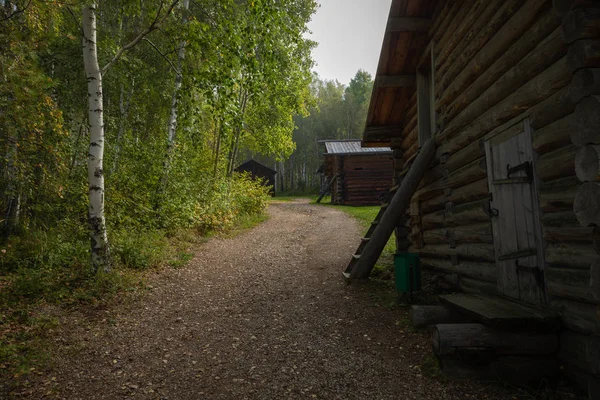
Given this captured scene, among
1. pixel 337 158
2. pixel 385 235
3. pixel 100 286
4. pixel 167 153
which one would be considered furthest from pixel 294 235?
pixel 337 158

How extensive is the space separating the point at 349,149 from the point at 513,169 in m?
22.1

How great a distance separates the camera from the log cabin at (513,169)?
2730 millimetres

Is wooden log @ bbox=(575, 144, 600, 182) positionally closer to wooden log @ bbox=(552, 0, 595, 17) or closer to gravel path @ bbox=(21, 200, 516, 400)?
wooden log @ bbox=(552, 0, 595, 17)

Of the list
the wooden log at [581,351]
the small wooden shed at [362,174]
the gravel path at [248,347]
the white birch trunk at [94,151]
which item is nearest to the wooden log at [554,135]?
the wooden log at [581,351]

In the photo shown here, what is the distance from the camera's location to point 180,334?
477 centimetres

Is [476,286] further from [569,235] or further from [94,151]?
[94,151]

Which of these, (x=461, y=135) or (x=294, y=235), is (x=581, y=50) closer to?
(x=461, y=135)

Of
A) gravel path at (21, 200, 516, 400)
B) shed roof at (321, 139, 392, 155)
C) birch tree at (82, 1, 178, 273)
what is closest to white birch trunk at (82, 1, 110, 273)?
birch tree at (82, 1, 178, 273)

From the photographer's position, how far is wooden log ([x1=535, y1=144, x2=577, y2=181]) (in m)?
2.94

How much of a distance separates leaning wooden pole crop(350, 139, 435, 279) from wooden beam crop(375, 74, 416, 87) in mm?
2305

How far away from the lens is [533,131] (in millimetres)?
3451

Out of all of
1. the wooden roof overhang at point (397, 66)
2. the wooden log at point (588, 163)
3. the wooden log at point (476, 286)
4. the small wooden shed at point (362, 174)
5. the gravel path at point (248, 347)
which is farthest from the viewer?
the small wooden shed at point (362, 174)

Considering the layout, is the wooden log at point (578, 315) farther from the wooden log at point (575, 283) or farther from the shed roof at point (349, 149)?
the shed roof at point (349, 149)

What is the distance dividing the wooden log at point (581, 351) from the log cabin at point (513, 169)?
0.04 feet
